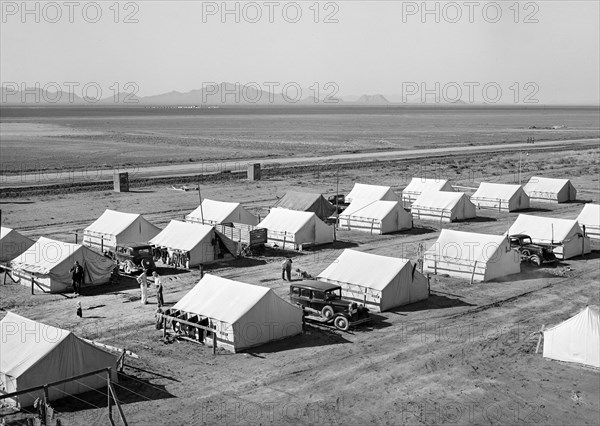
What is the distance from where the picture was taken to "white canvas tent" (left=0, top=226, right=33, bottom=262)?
120 ft

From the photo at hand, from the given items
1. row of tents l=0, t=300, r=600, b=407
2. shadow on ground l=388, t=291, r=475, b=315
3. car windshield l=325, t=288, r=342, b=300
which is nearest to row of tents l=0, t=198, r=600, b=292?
shadow on ground l=388, t=291, r=475, b=315

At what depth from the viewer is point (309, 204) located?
159ft

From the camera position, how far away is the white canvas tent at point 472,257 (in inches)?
1357

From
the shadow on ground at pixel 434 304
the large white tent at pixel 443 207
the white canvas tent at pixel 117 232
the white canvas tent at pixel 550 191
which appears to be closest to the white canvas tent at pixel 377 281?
the shadow on ground at pixel 434 304

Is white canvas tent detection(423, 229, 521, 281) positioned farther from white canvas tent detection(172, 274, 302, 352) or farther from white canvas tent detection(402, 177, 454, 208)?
white canvas tent detection(402, 177, 454, 208)

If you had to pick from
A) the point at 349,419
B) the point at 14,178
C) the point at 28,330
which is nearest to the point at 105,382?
the point at 28,330

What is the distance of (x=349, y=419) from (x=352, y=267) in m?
11.5

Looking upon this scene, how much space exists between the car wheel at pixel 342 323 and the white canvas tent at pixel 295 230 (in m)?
14.2

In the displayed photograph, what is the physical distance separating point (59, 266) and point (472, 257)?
17559mm

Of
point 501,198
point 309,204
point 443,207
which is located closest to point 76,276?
point 309,204

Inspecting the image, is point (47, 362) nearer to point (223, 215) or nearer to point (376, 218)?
point (223, 215)

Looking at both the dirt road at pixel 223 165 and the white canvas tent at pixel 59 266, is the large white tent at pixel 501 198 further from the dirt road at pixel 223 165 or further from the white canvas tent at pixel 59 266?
the white canvas tent at pixel 59 266

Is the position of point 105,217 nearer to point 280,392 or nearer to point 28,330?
point 28,330

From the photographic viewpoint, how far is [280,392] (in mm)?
21578
